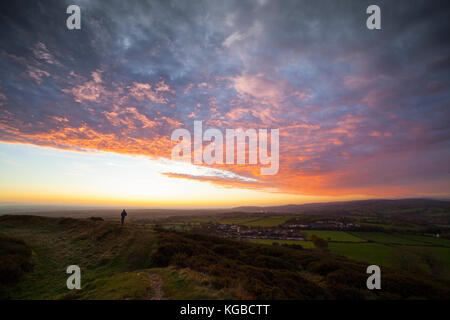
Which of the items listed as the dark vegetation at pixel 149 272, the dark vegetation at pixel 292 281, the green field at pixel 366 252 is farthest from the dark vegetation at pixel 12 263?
the green field at pixel 366 252

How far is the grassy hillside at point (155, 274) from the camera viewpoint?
35.0 feet

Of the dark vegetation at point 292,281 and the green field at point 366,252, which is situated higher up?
the dark vegetation at point 292,281

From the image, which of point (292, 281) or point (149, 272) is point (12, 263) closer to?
point (149, 272)

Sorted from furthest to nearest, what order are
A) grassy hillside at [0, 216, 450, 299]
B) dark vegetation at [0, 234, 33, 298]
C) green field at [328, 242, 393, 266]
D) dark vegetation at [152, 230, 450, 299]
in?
green field at [328, 242, 393, 266] → dark vegetation at [152, 230, 450, 299] → dark vegetation at [0, 234, 33, 298] → grassy hillside at [0, 216, 450, 299]

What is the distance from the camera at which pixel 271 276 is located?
16.2 m

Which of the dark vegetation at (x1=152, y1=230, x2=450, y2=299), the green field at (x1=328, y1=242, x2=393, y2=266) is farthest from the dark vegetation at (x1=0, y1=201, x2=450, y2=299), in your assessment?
the green field at (x1=328, y1=242, x2=393, y2=266)

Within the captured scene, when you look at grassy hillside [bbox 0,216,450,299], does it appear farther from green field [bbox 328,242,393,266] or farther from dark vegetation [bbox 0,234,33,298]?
green field [bbox 328,242,393,266]

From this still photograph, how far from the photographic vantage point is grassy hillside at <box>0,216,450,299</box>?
10674 millimetres

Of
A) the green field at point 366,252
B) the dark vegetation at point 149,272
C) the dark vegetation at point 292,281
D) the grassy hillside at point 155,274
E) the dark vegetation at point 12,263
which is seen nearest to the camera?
the grassy hillside at point 155,274

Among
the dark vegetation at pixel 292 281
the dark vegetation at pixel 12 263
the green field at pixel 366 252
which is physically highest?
the dark vegetation at pixel 12 263

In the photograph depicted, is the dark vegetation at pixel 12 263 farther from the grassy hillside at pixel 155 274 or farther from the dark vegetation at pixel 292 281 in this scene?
the dark vegetation at pixel 292 281

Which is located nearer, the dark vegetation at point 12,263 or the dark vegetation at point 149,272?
the dark vegetation at point 149,272

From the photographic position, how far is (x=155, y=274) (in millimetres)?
13719
